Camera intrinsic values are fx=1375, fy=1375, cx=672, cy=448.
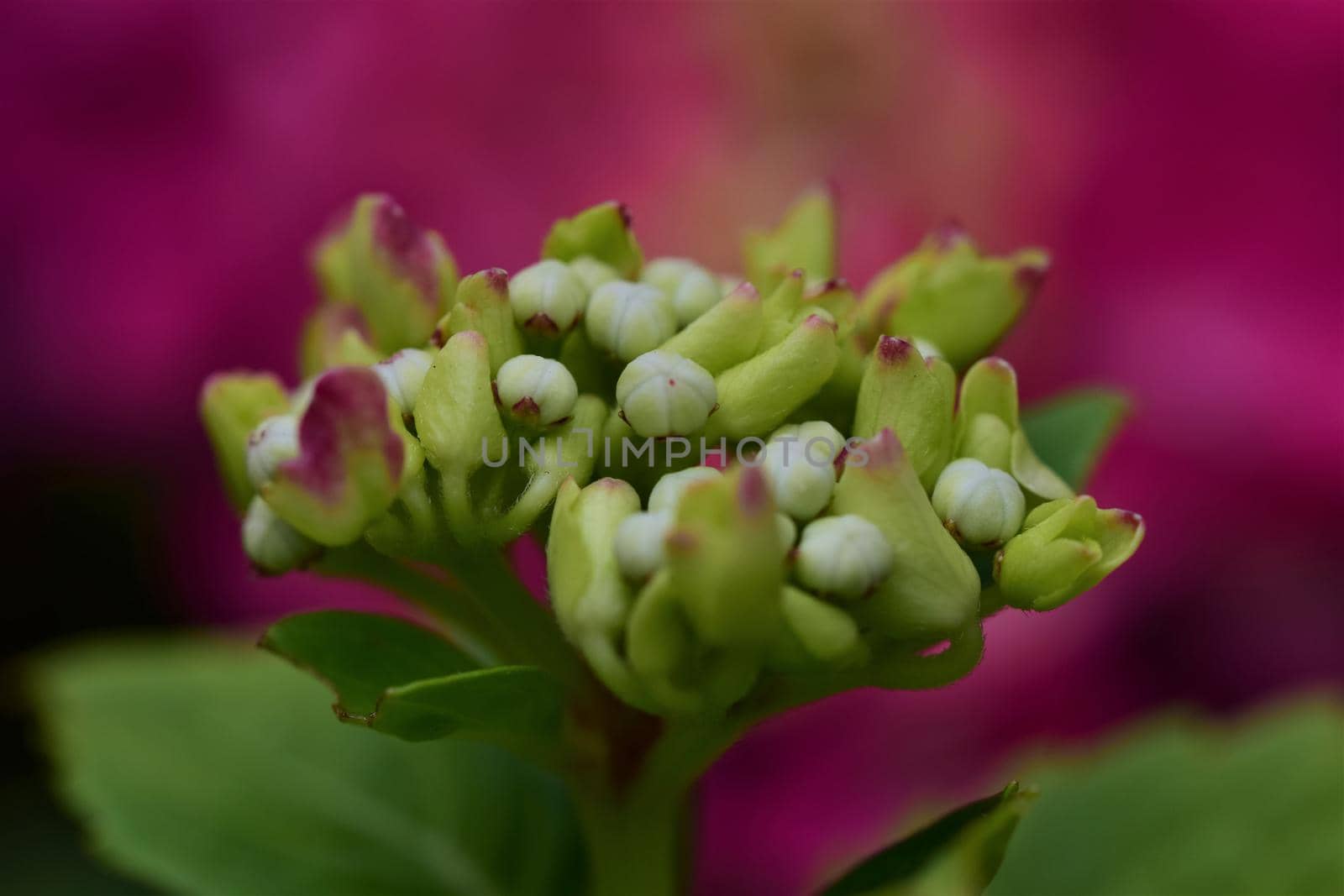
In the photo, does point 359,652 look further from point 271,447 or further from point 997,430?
point 997,430

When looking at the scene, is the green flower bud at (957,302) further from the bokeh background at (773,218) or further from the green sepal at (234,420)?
the bokeh background at (773,218)

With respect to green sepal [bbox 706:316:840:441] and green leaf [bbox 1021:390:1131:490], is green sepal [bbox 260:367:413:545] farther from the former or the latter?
green leaf [bbox 1021:390:1131:490]

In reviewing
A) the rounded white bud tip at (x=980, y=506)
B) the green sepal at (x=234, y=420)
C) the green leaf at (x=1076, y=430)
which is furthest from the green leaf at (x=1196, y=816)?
the green sepal at (x=234, y=420)

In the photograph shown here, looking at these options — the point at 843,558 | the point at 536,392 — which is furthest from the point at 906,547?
the point at 536,392

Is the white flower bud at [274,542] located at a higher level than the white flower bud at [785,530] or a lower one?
lower

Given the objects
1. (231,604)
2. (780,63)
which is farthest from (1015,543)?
(780,63)

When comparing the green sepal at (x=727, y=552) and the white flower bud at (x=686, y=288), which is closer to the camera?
the green sepal at (x=727, y=552)

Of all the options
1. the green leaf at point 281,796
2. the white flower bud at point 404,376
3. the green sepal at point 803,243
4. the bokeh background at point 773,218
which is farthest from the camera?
the bokeh background at point 773,218

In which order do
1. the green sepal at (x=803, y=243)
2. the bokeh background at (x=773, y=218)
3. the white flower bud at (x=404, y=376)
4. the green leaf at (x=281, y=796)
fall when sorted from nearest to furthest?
the white flower bud at (x=404, y=376)
the green sepal at (x=803, y=243)
the green leaf at (x=281, y=796)
the bokeh background at (x=773, y=218)
